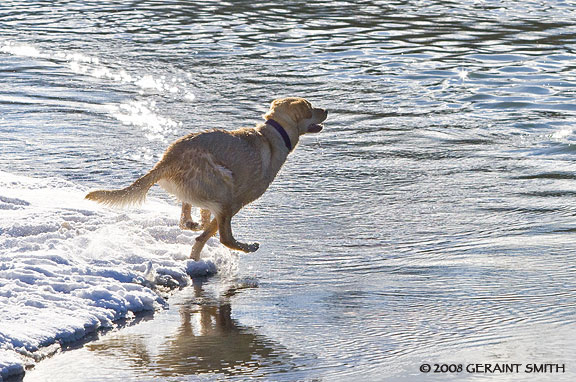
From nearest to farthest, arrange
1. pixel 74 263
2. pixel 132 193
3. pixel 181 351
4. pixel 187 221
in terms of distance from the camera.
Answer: pixel 181 351, pixel 74 263, pixel 132 193, pixel 187 221

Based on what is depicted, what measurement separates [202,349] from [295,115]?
269cm

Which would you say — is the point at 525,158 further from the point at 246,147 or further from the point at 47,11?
the point at 47,11

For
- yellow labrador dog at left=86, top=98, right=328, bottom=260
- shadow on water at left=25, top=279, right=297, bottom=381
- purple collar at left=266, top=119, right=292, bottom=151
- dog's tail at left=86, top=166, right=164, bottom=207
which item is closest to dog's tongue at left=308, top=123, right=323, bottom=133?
purple collar at left=266, top=119, right=292, bottom=151

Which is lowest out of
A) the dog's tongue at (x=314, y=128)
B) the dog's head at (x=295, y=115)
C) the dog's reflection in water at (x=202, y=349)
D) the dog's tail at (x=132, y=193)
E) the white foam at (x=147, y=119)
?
the white foam at (x=147, y=119)

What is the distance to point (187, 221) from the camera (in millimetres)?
7684

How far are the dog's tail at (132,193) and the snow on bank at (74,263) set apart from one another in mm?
338

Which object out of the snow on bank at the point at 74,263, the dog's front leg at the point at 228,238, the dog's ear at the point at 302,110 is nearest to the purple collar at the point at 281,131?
the dog's ear at the point at 302,110

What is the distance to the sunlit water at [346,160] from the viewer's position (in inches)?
227

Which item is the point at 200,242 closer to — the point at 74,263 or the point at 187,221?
the point at 187,221

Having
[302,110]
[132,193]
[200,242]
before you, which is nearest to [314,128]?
[302,110]

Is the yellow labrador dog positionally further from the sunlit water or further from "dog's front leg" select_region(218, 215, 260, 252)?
the sunlit water

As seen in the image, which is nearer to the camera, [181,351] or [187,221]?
[181,351]

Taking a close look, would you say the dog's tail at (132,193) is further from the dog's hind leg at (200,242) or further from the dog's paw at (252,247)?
the dog's paw at (252,247)

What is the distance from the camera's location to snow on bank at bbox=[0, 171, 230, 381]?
19.1ft
